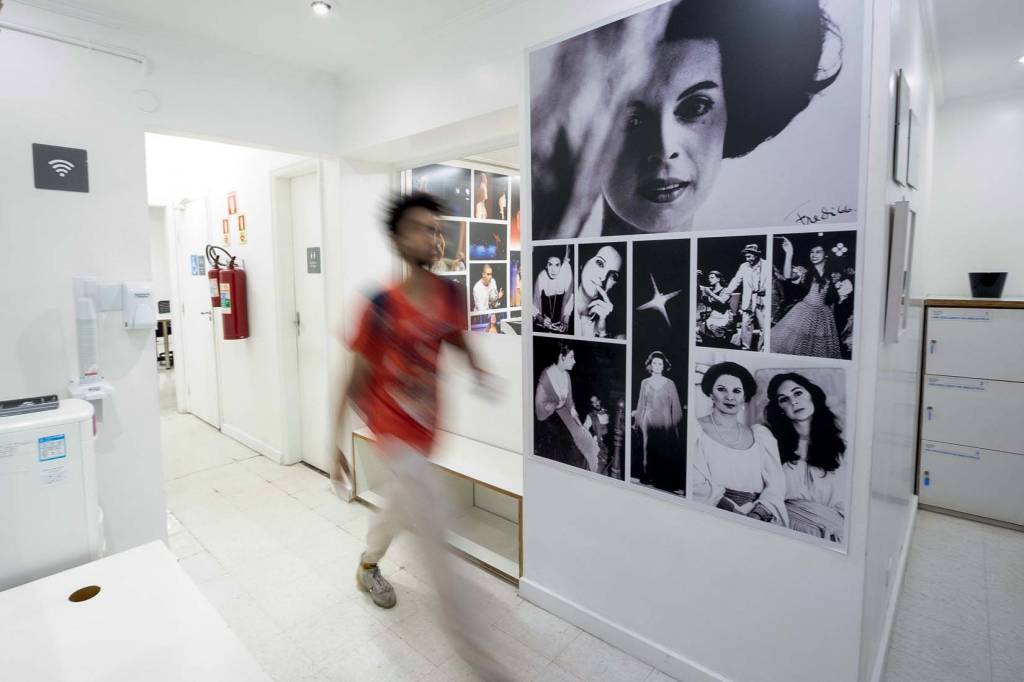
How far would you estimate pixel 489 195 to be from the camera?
3.48m

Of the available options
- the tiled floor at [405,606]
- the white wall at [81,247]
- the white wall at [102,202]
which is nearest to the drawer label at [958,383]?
the tiled floor at [405,606]

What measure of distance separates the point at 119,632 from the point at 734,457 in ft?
6.02

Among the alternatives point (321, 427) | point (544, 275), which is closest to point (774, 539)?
point (544, 275)

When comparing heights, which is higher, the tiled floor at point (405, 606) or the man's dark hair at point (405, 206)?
the man's dark hair at point (405, 206)

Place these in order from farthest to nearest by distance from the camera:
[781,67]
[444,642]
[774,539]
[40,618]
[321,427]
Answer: [321,427] → [444,642] → [774,539] → [781,67] → [40,618]

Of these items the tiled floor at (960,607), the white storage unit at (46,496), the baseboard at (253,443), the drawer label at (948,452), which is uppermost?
the white storage unit at (46,496)

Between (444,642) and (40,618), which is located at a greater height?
(40,618)

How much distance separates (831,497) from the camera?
1662mm

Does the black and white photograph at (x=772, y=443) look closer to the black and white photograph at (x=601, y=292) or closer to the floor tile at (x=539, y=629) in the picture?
the black and white photograph at (x=601, y=292)

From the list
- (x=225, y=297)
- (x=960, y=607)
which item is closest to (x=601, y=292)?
(x=960, y=607)

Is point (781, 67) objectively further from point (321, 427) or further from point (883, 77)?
point (321, 427)

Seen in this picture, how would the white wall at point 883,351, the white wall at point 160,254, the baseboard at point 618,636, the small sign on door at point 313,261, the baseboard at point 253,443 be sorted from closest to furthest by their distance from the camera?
the white wall at point 883,351
the baseboard at point 618,636
the small sign on door at point 313,261
the baseboard at point 253,443
the white wall at point 160,254

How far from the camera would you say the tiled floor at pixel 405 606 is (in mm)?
2137

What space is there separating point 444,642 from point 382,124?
2.87 metres
